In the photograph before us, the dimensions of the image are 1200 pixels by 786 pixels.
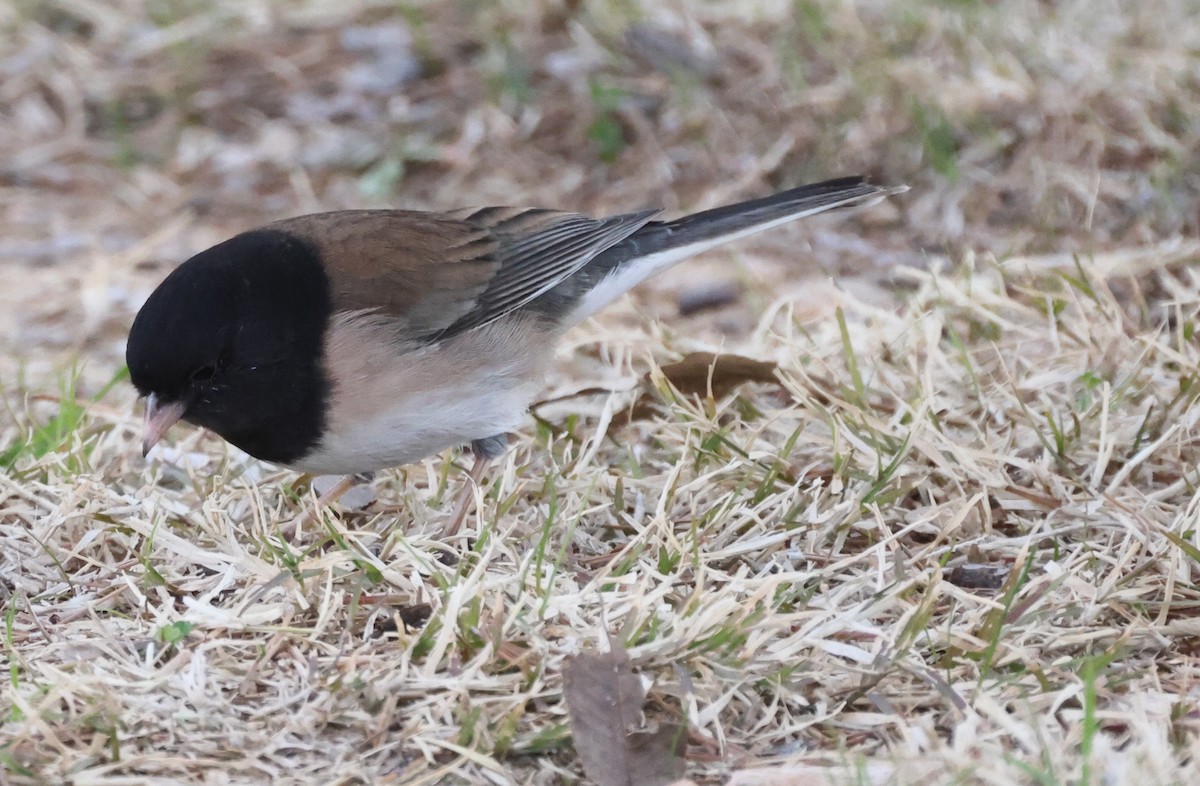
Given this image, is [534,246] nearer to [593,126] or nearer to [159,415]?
[159,415]

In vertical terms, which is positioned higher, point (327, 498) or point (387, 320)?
point (387, 320)

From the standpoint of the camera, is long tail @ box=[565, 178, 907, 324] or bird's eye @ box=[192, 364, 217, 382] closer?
bird's eye @ box=[192, 364, 217, 382]

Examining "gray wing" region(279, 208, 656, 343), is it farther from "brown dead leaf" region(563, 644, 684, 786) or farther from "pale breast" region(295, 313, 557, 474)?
"brown dead leaf" region(563, 644, 684, 786)

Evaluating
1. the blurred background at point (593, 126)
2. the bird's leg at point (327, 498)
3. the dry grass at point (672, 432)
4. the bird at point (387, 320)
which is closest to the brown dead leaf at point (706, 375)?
the dry grass at point (672, 432)

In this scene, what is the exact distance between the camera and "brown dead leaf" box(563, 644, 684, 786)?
2.06 m

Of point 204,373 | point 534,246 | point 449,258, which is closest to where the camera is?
point 204,373

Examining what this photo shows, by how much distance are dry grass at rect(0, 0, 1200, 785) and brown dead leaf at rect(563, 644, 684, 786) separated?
0.05 meters

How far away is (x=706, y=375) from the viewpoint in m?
3.36

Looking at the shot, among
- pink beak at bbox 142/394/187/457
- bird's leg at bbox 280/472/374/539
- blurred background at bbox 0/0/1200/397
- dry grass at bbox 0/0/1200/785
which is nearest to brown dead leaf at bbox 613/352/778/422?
dry grass at bbox 0/0/1200/785

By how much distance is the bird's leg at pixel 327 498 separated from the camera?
9.44 feet

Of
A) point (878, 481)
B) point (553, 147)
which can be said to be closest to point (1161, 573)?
point (878, 481)

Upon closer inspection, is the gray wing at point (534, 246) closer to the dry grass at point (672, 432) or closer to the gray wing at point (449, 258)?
the gray wing at point (449, 258)

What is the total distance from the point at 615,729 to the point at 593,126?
11.6 ft

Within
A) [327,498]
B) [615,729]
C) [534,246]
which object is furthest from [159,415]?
[615,729]
